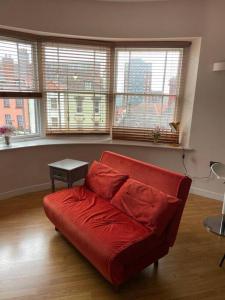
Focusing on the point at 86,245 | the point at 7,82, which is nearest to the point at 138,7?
the point at 7,82

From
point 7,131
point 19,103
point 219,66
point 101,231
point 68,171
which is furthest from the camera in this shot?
point 19,103

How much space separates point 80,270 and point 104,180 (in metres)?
0.84

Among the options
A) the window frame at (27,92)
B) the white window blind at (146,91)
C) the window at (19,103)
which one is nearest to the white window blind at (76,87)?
the window frame at (27,92)

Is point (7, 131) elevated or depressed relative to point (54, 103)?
depressed

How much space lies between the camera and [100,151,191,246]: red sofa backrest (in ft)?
6.00

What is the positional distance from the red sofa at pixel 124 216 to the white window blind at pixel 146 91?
133 cm

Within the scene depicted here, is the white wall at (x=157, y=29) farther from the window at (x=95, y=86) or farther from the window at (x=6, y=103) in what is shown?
the window at (x=6, y=103)

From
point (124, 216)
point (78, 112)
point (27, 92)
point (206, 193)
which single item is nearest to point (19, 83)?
point (27, 92)

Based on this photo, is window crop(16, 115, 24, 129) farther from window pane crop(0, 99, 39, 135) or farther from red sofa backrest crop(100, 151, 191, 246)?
red sofa backrest crop(100, 151, 191, 246)

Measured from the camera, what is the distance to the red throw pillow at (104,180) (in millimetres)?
2219

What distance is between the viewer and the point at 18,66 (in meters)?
3.11

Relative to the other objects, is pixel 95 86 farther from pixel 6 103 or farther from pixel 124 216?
pixel 124 216

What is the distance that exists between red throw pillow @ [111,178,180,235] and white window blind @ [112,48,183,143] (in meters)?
1.60

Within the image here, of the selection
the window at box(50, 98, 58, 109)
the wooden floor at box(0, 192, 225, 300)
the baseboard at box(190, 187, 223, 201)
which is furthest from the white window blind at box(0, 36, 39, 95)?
the baseboard at box(190, 187, 223, 201)
